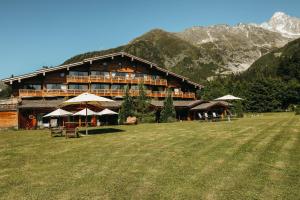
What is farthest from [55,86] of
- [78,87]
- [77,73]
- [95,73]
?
[95,73]

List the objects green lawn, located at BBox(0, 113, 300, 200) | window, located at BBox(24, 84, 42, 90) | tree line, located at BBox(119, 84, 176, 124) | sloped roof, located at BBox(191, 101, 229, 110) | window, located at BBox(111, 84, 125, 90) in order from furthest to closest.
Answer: window, located at BBox(111, 84, 125, 90)
sloped roof, located at BBox(191, 101, 229, 110)
window, located at BBox(24, 84, 42, 90)
tree line, located at BBox(119, 84, 176, 124)
green lawn, located at BBox(0, 113, 300, 200)

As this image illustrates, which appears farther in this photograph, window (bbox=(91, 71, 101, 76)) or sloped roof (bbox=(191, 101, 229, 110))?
window (bbox=(91, 71, 101, 76))

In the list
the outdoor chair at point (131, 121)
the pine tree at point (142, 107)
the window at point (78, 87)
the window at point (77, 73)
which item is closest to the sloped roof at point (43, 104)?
the pine tree at point (142, 107)

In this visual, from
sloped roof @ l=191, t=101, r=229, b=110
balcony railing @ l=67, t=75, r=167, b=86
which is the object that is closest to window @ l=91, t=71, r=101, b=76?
balcony railing @ l=67, t=75, r=167, b=86

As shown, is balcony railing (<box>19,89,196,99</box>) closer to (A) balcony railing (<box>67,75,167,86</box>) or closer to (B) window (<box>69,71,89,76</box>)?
(A) balcony railing (<box>67,75,167,86</box>)

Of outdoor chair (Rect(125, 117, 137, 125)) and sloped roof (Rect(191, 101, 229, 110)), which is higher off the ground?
sloped roof (Rect(191, 101, 229, 110))

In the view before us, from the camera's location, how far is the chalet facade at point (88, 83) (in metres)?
38.0

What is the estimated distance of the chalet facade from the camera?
38.0 m

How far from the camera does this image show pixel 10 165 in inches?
453

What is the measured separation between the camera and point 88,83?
47.1m

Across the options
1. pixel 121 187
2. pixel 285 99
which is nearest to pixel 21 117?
pixel 121 187

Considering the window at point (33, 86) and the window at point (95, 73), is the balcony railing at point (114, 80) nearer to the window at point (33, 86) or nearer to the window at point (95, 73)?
the window at point (95, 73)

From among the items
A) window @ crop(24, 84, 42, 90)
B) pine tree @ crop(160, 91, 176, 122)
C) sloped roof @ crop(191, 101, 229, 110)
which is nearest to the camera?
pine tree @ crop(160, 91, 176, 122)

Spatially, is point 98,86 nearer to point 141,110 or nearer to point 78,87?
point 78,87
